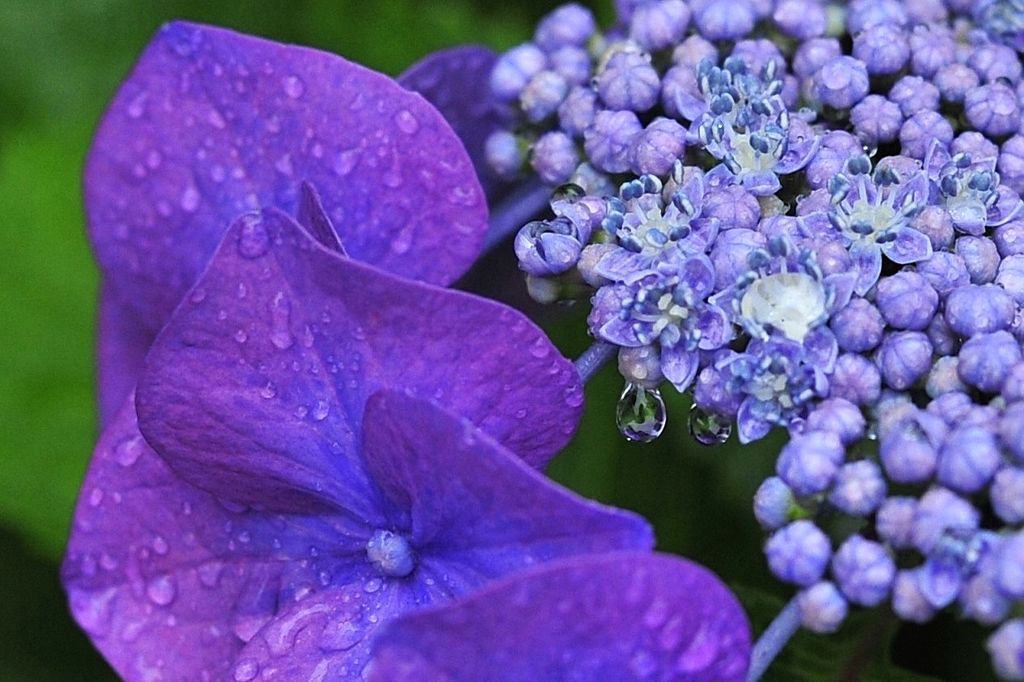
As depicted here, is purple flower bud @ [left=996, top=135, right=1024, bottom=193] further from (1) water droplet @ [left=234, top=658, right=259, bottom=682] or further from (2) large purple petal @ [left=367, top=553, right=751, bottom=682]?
(1) water droplet @ [left=234, top=658, right=259, bottom=682]

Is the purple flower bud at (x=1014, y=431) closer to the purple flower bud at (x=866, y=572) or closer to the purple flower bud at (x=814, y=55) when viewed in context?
the purple flower bud at (x=866, y=572)

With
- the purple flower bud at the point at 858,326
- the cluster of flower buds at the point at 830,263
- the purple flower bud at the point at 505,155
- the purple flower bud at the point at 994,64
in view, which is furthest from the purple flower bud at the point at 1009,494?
the purple flower bud at the point at 505,155

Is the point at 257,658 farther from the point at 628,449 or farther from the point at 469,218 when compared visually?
the point at 628,449

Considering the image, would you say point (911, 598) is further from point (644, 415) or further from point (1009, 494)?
point (644, 415)

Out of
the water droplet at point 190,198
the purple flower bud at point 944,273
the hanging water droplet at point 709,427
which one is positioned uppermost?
the purple flower bud at point 944,273

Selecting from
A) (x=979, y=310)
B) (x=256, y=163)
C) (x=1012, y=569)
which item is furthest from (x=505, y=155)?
(x=1012, y=569)

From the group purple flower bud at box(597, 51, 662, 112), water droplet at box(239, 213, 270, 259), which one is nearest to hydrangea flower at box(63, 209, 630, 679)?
water droplet at box(239, 213, 270, 259)

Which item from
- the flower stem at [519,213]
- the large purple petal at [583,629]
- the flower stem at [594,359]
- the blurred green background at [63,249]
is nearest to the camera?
the large purple petal at [583,629]
